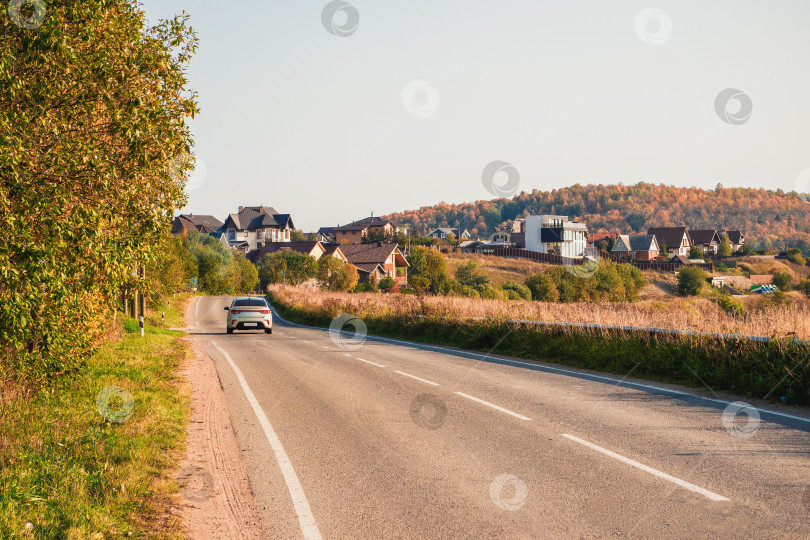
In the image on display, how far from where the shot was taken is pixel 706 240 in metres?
129

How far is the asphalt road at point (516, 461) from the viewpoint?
187 inches

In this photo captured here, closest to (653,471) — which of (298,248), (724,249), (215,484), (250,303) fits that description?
(215,484)

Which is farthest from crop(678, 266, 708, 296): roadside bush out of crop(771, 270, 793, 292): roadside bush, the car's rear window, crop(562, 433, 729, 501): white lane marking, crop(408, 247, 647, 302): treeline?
crop(562, 433, 729, 501): white lane marking

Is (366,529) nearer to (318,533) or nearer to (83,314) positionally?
(318,533)

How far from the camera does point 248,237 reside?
140125mm

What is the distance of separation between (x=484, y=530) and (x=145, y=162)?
636 centimetres

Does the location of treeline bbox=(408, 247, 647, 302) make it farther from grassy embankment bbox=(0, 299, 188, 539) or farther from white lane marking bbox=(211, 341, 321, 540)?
white lane marking bbox=(211, 341, 321, 540)

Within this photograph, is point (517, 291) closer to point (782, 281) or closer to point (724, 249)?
point (782, 281)

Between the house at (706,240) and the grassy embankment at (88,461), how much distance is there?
13256cm

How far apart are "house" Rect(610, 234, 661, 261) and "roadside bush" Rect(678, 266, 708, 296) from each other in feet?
165

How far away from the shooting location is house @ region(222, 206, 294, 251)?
138250 mm

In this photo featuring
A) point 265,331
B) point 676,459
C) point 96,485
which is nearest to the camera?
point 96,485

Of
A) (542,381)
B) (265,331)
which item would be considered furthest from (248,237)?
(542,381)

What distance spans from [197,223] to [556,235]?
86.4 metres
